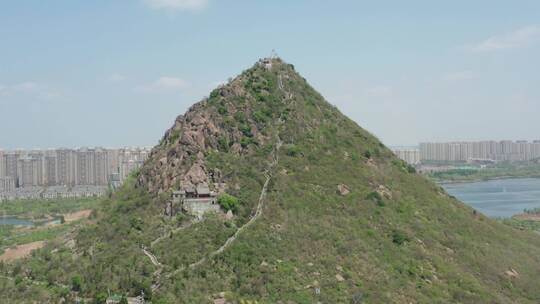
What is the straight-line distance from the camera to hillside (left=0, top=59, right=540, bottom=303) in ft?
82.1

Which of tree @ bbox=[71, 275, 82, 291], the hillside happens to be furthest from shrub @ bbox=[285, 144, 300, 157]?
tree @ bbox=[71, 275, 82, 291]

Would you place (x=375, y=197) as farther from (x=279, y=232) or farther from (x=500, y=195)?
(x=500, y=195)

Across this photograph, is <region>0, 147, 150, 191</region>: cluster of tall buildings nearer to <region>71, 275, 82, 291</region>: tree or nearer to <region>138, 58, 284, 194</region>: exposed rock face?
<region>138, 58, 284, 194</region>: exposed rock face

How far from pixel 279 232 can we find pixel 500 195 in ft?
278

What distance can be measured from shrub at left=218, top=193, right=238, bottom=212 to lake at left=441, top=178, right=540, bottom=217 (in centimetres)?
5244

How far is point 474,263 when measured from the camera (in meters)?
29.7

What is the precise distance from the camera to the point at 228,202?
96.4 ft

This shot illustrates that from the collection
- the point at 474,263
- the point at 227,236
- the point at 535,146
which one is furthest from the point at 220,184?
the point at 535,146

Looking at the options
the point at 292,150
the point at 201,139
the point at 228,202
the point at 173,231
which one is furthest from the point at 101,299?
the point at 292,150

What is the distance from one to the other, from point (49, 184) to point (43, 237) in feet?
209

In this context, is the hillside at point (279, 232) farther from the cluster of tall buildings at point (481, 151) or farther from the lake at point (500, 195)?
the cluster of tall buildings at point (481, 151)

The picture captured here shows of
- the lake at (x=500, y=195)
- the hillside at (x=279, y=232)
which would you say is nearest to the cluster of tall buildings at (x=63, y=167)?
the lake at (x=500, y=195)

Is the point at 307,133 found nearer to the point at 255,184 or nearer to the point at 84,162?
the point at 255,184

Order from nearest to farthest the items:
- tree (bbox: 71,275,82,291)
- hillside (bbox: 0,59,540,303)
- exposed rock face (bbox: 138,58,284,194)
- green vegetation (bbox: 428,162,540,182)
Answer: hillside (bbox: 0,59,540,303)
tree (bbox: 71,275,82,291)
exposed rock face (bbox: 138,58,284,194)
green vegetation (bbox: 428,162,540,182)
